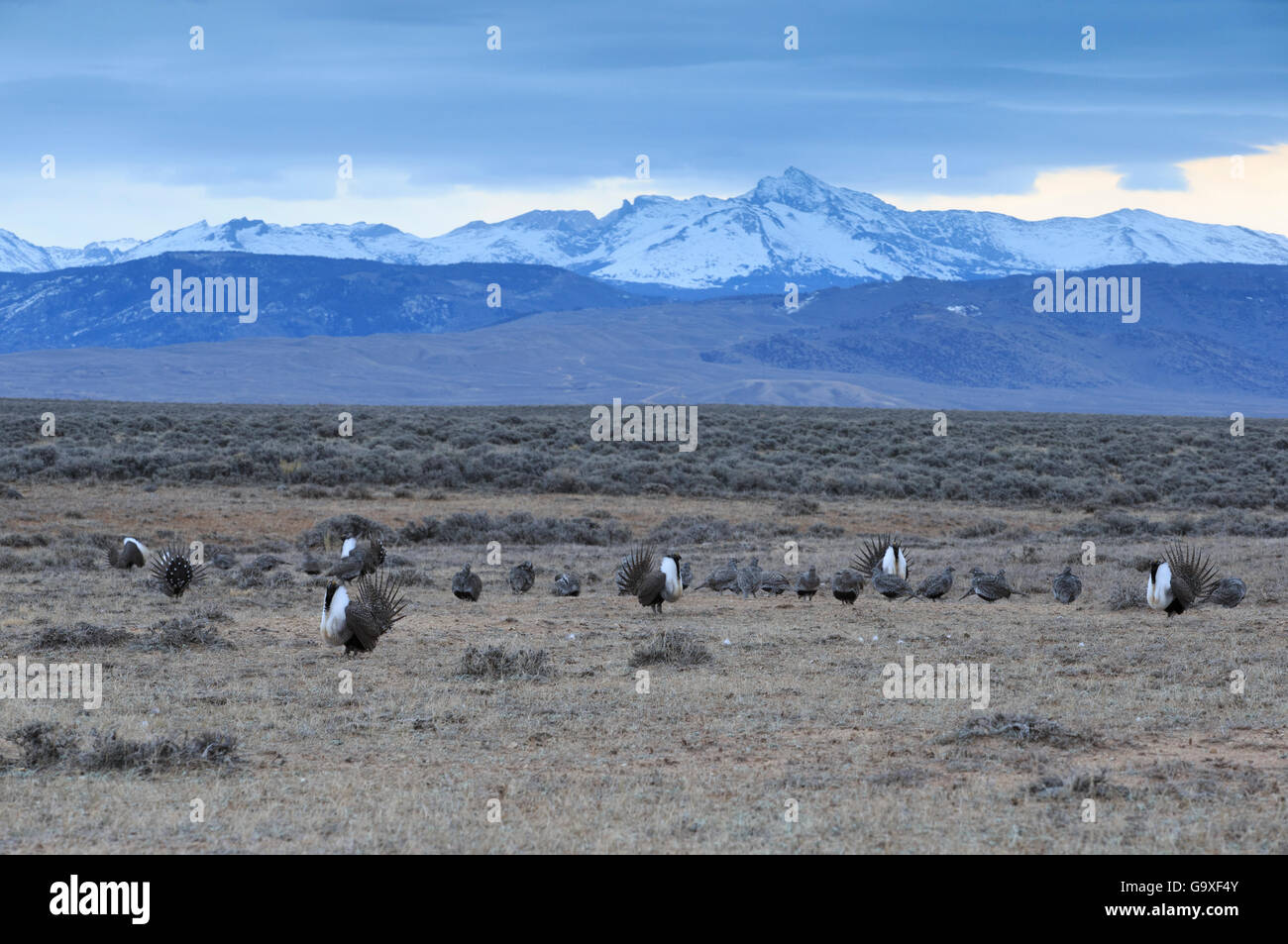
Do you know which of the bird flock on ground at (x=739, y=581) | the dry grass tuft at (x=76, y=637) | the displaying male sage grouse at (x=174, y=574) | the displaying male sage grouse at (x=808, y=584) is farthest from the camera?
the displaying male sage grouse at (x=808, y=584)

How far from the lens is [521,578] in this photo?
15.4 meters

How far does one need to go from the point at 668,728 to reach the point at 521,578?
729 cm

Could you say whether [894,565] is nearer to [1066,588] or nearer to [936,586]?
[936,586]

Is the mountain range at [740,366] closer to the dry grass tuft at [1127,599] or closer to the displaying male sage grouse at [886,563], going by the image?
the displaying male sage grouse at [886,563]

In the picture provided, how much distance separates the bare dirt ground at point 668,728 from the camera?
19.9 feet

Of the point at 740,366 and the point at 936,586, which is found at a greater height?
the point at 740,366

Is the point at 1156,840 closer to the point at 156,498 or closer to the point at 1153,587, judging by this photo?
the point at 1153,587

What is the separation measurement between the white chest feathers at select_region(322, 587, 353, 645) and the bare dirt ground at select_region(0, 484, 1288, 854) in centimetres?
25

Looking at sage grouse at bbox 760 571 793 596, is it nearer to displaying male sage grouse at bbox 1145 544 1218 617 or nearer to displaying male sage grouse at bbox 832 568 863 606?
displaying male sage grouse at bbox 832 568 863 606

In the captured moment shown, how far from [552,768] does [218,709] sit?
268 cm

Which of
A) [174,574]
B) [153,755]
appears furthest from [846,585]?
[153,755]

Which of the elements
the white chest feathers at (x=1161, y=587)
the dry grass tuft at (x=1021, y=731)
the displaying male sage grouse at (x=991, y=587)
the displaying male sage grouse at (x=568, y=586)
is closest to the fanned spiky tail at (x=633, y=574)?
the displaying male sage grouse at (x=568, y=586)

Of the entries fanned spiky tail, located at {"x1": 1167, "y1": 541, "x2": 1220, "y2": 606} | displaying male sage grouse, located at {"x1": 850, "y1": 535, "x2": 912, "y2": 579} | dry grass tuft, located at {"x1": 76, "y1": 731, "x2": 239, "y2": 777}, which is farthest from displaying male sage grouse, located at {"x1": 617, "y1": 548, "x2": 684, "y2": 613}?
dry grass tuft, located at {"x1": 76, "y1": 731, "x2": 239, "y2": 777}

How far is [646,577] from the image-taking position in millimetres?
13562
